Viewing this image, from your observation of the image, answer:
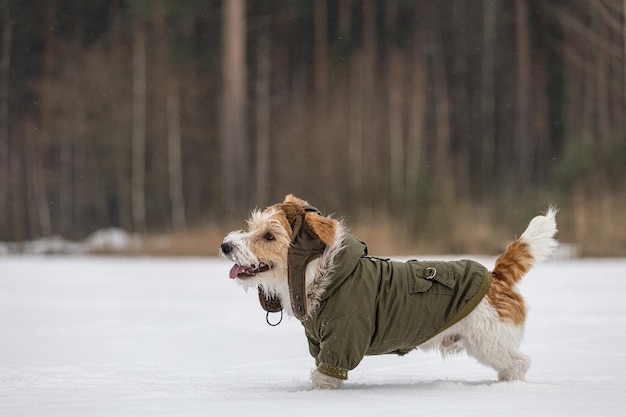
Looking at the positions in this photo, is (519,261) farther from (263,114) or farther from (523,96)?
(523,96)

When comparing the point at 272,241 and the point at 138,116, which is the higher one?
the point at 138,116

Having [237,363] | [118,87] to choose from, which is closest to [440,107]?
[118,87]

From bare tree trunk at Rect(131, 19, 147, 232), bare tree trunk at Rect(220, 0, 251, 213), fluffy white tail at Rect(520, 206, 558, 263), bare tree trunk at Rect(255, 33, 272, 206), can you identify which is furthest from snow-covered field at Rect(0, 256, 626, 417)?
bare tree trunk at Rect(255, 33, 272, 206)

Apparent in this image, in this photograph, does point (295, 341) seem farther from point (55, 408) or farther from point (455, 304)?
point (55, 408)

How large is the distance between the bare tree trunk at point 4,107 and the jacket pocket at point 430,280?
16.8m

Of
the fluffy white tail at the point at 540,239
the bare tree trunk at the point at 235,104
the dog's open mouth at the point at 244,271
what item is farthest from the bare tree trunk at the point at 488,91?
the dog's open mouth at the point at 244,271

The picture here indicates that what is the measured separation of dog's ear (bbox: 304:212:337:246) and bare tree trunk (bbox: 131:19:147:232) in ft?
62.0

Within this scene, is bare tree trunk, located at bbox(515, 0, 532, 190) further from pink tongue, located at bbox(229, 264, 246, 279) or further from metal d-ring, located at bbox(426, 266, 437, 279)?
pink tongue, located at bbox(229, 264, 246, 279)

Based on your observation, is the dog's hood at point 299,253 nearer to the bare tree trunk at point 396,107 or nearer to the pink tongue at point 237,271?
the pink tongue at point 237,271

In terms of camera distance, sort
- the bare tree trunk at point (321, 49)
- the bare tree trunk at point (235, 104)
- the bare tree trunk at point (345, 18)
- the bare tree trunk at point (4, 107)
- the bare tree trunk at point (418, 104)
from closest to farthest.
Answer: the bare tree trunk at point (235, 104) < the bare tree trunk at point (4, 107) < the bare tree trunk at point (345, 18) < the bare tree trunk at point (321, 49) < the bare tree trunk at point (418, 104)

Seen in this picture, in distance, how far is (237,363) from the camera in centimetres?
558

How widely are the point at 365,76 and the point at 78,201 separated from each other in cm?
934

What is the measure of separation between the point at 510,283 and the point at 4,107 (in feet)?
69.0

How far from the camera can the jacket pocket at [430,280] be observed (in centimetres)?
452
